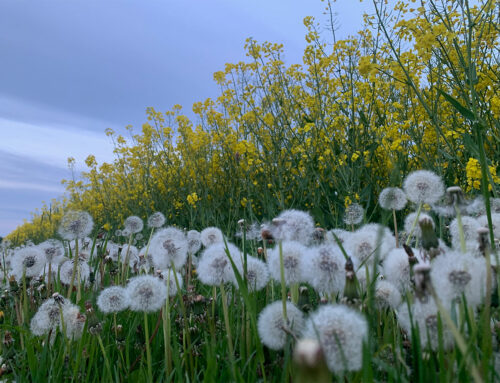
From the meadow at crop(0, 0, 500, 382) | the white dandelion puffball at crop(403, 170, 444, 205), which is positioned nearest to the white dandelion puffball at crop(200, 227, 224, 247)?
the meadow at crop(0, 0, 500, 382)

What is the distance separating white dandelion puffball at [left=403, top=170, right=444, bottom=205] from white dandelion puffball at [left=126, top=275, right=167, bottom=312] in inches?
37.5

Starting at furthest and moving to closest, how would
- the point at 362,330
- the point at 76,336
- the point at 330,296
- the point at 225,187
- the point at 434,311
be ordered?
the point at 225,187
the point at 76,336
the point at 330,296
the point at 434,311
the point at 362,330

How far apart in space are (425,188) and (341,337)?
929 millimetres

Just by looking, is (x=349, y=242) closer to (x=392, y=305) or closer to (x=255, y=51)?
(x=392, y=305)

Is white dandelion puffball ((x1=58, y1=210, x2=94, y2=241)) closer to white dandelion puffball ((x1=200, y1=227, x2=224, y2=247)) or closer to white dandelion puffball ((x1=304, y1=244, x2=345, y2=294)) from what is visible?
white dandelion puffball ((x1=200, y1=227, x2=224, y2=247))

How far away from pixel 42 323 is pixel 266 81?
617 centimetres

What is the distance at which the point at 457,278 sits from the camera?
90 cm

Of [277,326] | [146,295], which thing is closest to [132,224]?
[146,295]

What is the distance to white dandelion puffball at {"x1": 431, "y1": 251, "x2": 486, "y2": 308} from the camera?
0.90 metres

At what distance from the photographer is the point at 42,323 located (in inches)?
67.0

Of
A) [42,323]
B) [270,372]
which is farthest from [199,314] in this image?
[42,323]

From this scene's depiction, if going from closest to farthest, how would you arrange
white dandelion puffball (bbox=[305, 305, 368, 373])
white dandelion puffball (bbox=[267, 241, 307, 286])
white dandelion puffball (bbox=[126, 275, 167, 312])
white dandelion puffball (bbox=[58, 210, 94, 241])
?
white dandelion puffball (bbox=[305, 305, 368, 373]) < white dandelion puffball (bbox=[267, 241, 307, 286]) < white dandelion puffball (bbox=[126, 275, 167, 312]) < white dandelion puffball (bbox=[58, 210, 94, 241])

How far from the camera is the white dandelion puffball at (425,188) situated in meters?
1.54

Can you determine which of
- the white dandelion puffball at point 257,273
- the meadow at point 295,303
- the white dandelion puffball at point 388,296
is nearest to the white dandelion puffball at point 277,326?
the meadow at point 295,303
